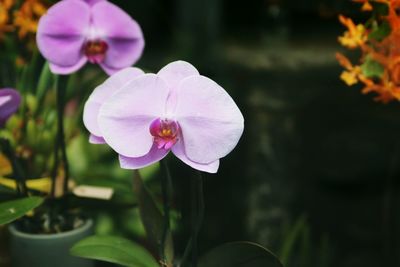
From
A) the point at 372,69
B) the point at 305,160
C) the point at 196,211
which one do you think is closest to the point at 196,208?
the point at 196,211

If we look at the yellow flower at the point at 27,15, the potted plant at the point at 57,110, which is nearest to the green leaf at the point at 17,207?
the potted plant at the point at 57,110

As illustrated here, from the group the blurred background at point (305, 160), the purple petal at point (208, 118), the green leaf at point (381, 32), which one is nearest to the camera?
the purple petal at point (208, 118)

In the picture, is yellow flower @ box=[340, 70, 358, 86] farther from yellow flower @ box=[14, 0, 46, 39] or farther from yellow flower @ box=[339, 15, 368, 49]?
yellow flower @ box=[14, 0, 46, 39]

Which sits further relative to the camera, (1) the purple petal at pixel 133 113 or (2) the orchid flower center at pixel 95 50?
(2) the orchid flower center at pixel 95 50

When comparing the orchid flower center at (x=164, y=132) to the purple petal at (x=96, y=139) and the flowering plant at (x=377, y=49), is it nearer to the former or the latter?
the purple petal at (x=96, y=139)

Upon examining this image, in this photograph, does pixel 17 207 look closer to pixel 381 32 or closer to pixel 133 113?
pixel 133 113

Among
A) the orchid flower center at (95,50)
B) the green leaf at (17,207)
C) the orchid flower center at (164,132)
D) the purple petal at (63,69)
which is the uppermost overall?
the orchid flower center at (95,50)
